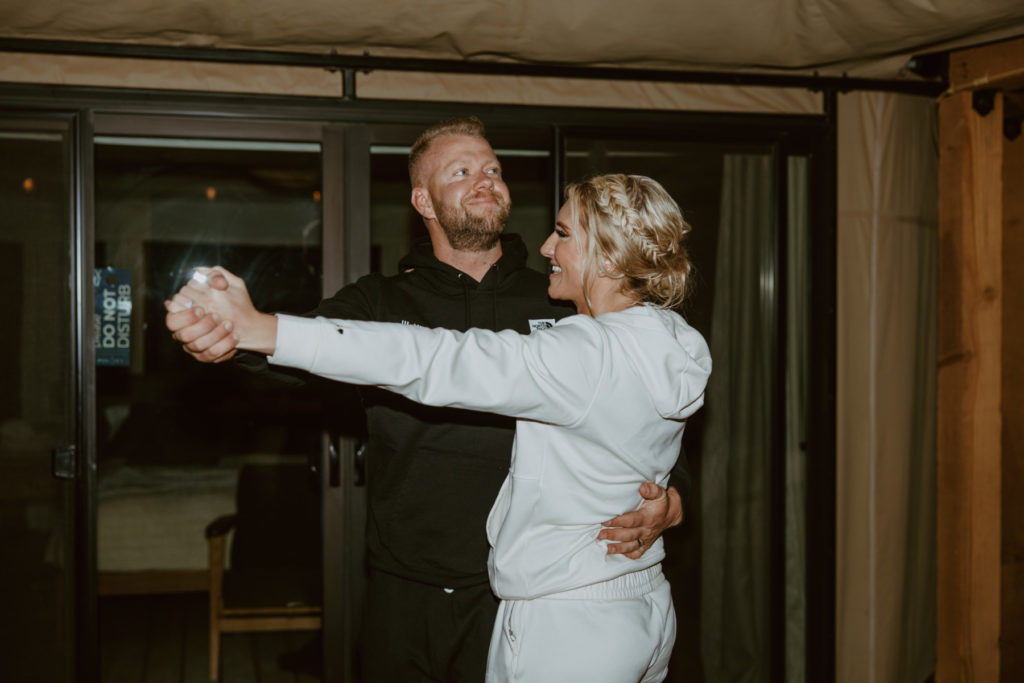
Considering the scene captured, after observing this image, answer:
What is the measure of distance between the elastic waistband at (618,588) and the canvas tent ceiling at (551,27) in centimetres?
161

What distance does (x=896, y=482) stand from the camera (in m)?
2.85

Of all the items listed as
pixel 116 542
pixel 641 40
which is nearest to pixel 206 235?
pixel 116 542

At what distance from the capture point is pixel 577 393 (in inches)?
47.8

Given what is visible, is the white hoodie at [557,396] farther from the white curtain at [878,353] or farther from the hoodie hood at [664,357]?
the white curtain at [878,353]

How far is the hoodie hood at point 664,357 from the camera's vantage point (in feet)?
4.23

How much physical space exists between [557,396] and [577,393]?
35mm

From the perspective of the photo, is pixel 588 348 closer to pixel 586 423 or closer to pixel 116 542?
pixel 586 423

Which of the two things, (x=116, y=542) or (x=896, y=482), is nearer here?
(x=896, y=482)

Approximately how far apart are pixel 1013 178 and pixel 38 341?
3546 mm

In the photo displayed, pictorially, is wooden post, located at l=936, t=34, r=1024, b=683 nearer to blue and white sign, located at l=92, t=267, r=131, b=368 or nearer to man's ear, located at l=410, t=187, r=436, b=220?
man's ear, located at l=410, t=187, r=436, b=220

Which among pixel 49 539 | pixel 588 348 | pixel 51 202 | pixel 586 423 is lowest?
pixel 49 539

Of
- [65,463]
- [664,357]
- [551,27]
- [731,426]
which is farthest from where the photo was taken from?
[731,426]

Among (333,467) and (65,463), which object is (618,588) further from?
(65,463)

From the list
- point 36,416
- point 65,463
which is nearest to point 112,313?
point 36,416
